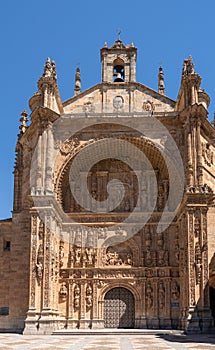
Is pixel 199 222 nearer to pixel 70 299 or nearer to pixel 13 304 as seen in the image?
pixel 70 299

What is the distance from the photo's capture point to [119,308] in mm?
26297

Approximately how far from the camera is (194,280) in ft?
75.6

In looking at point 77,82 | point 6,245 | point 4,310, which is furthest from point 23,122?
point 4,310

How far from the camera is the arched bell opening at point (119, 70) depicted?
30.3 m

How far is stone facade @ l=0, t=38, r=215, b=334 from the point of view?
79.6 ft

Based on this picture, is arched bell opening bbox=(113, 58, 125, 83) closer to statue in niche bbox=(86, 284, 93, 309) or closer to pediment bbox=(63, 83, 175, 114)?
pediment bbox=(63, 83, 175, 114)

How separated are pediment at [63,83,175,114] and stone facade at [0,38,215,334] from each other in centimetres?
8

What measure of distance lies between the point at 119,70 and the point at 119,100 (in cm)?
241

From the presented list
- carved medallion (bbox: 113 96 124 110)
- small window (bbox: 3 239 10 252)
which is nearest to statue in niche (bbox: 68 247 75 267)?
small window (bbox: 3 239 10 252)

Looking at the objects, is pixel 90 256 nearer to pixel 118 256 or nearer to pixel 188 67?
pixel 118 256

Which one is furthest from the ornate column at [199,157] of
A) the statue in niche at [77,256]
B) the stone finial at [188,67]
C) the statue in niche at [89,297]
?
the statue in niche at [89,297]

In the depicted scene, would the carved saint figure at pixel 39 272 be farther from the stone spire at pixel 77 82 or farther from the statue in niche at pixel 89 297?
the stone spire at pixel 77 82

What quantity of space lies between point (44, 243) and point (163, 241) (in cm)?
621

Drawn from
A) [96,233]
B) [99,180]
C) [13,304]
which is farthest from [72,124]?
[13,304]
